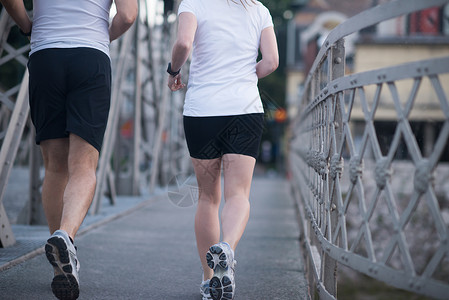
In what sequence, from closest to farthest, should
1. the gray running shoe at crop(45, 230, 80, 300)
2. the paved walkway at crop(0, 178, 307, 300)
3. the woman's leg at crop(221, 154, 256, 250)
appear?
the gray running shoe at crop(45, 230, 80, 300)
the woman's leg at crop(221, 154, 256, 250)
the paved walkway at crop(0, 178, 307, 300)

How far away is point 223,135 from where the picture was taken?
287 centimetres

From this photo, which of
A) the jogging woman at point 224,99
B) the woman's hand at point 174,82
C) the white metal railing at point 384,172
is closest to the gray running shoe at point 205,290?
the jogging woman at point 224,99

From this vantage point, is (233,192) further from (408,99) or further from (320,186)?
(408,99)

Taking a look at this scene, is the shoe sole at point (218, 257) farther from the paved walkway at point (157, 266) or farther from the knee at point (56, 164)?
the knee at point (56, 164)

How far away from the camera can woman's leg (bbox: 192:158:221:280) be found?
295 centimetres

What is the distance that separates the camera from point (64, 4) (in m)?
3.00

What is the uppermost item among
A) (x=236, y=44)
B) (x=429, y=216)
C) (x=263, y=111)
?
(x=236, y=44)

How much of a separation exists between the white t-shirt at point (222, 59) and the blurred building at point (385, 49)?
466mm

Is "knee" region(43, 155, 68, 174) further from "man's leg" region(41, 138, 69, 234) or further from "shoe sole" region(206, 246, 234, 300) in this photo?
"shoe sole" region(206, 246, 234, 300)

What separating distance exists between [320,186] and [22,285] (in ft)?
5.56

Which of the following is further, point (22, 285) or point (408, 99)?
point (22, 285)

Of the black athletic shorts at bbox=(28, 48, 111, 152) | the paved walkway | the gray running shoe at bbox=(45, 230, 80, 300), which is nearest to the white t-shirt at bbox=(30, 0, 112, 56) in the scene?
the black athletic shorts at bbox=(28, 48, 111, 152)

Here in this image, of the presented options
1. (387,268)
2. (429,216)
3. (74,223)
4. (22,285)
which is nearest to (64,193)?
(74,223)

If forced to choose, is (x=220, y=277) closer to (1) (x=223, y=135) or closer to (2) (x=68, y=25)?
(1) (x=223, y=135)
